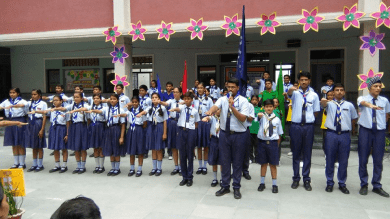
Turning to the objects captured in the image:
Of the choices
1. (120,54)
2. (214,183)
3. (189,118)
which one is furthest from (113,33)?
(214,183)

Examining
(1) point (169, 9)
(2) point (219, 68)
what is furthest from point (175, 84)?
(1) point (169, 9)

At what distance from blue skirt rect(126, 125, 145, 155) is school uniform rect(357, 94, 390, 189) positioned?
3861 millimetres

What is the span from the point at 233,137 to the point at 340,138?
69.9 inches

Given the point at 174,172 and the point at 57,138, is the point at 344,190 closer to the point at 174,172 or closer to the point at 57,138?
the point at 174,172

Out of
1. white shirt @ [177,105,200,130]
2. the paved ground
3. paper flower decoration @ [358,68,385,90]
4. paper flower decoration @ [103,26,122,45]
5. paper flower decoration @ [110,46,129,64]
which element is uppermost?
paper flower decoration @ [103,26,122,45]

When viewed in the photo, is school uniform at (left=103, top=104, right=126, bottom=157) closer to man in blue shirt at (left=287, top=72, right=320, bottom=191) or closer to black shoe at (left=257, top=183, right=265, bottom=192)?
black shoe at (left=257, top=183, right=265, bottom=192)

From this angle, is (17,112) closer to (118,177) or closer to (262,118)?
(118,177)

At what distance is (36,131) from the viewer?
6.75 metres

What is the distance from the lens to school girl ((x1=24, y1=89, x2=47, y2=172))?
22.1 feet

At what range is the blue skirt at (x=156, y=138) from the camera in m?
6.30

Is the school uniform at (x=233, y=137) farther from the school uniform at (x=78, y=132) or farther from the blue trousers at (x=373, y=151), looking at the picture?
the school uniform at (x=78, y=132)

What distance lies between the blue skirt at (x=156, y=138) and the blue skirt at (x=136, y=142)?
178 millimetres

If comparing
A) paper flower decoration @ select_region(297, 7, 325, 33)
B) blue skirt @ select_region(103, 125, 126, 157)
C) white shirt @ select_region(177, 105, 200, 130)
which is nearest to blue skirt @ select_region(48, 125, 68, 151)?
blue skirt @ select_region(103, 125, 126, 157)

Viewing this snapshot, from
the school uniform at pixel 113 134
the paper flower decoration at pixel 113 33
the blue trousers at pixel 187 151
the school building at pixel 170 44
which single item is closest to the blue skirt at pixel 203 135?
the blue trousers at pixel 187 151
